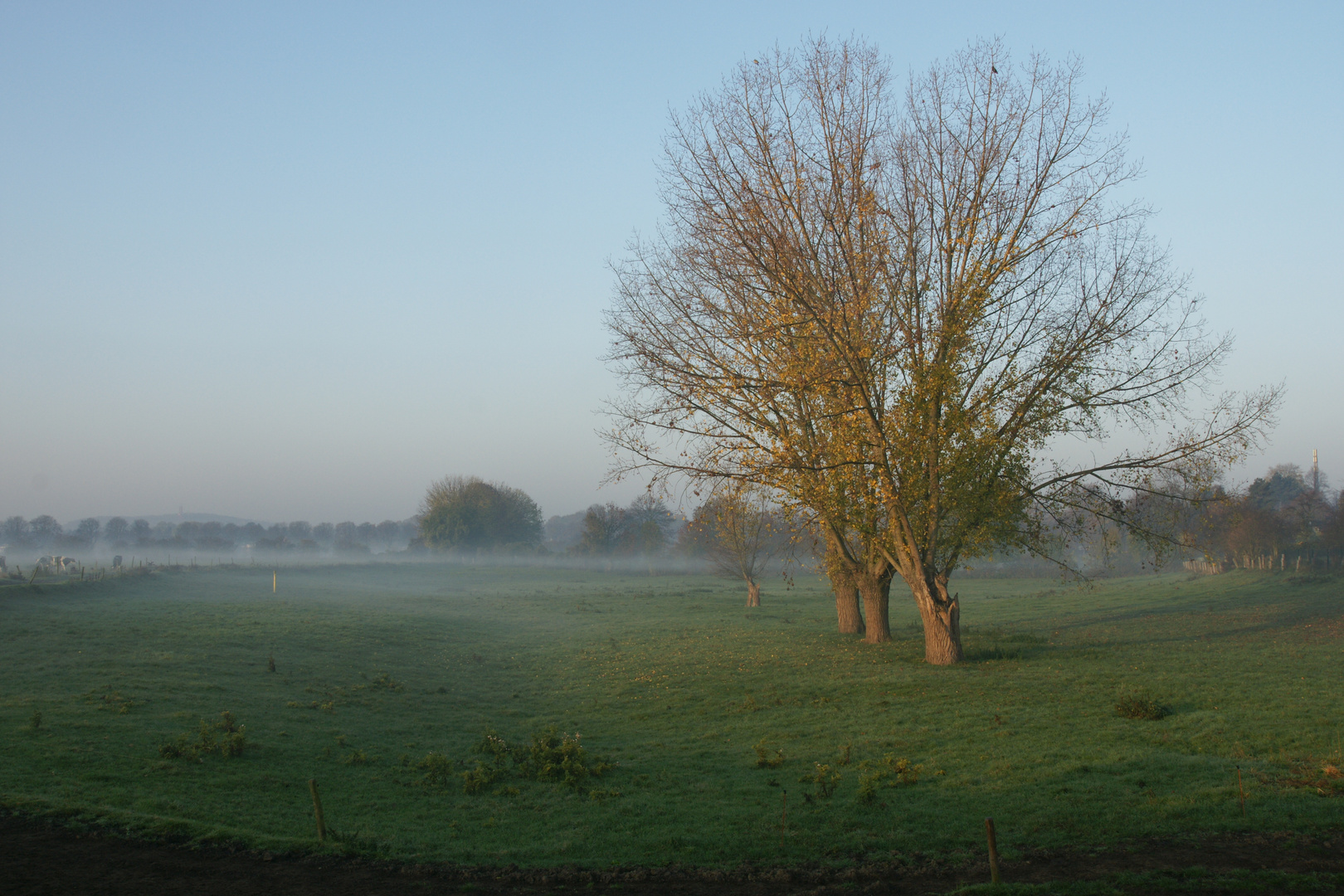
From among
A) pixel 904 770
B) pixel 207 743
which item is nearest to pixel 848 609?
pixel 904 770

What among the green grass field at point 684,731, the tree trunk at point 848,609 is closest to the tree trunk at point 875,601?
the green grass field at point 684,731

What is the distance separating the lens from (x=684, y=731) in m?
17.5

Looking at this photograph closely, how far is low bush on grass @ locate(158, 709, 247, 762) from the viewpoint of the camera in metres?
14.1

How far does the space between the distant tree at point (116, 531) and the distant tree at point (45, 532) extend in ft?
27.1

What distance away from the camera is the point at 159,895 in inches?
344

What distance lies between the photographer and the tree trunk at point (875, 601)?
27109mm

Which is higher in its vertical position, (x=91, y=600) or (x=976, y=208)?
(x=976, y=208)

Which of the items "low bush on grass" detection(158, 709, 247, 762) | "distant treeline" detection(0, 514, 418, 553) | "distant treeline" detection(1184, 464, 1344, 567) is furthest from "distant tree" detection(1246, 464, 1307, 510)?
"distant treeline" detection(0, 514, 418, 553)

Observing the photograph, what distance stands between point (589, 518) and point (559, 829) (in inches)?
3741

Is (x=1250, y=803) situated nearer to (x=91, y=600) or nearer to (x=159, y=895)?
(x=159, y=895)

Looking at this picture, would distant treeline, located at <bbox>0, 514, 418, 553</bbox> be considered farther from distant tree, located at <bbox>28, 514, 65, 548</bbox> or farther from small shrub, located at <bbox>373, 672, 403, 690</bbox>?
small shrub, located at <bbox>373, 672, 403, 690</bbox>

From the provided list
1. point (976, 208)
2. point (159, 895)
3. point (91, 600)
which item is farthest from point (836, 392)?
point (91, 600)

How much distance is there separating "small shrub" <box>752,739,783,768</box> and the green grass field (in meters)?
0.23

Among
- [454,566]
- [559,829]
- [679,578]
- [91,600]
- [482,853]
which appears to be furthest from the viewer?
[454,566]
